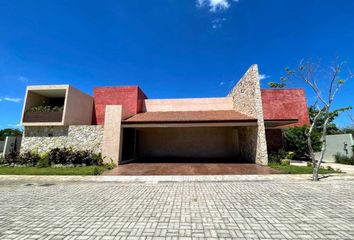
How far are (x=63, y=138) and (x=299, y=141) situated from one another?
59.1 feet

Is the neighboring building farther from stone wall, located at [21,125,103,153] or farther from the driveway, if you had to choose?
the driveway

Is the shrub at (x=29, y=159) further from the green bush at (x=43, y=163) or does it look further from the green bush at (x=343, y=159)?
the green bush at (x=343, y=159)

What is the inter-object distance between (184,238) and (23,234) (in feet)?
9.94

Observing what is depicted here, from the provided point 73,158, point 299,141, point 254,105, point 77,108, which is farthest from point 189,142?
point 77,108

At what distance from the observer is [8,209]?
439 centimetres

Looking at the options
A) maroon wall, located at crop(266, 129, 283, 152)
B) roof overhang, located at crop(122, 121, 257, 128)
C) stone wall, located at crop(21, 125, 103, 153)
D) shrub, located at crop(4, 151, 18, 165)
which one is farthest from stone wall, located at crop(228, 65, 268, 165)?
shrub, located at crop(4, 151, 18, 165)

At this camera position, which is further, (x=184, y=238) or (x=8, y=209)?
(x=8, y=209)

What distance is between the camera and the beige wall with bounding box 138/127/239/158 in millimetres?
15211

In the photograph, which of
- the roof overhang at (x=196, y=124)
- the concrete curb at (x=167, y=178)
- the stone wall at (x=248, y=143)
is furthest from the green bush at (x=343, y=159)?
the roof overhang at (x=196, y=124)

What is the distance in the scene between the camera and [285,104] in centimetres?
1545

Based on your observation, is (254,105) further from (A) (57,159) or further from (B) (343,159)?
(A) (57,159)

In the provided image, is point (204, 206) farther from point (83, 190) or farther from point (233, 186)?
point (83, 190)

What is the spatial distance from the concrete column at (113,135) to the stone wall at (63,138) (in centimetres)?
84

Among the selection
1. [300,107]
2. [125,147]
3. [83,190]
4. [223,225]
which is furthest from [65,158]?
[300,107]
